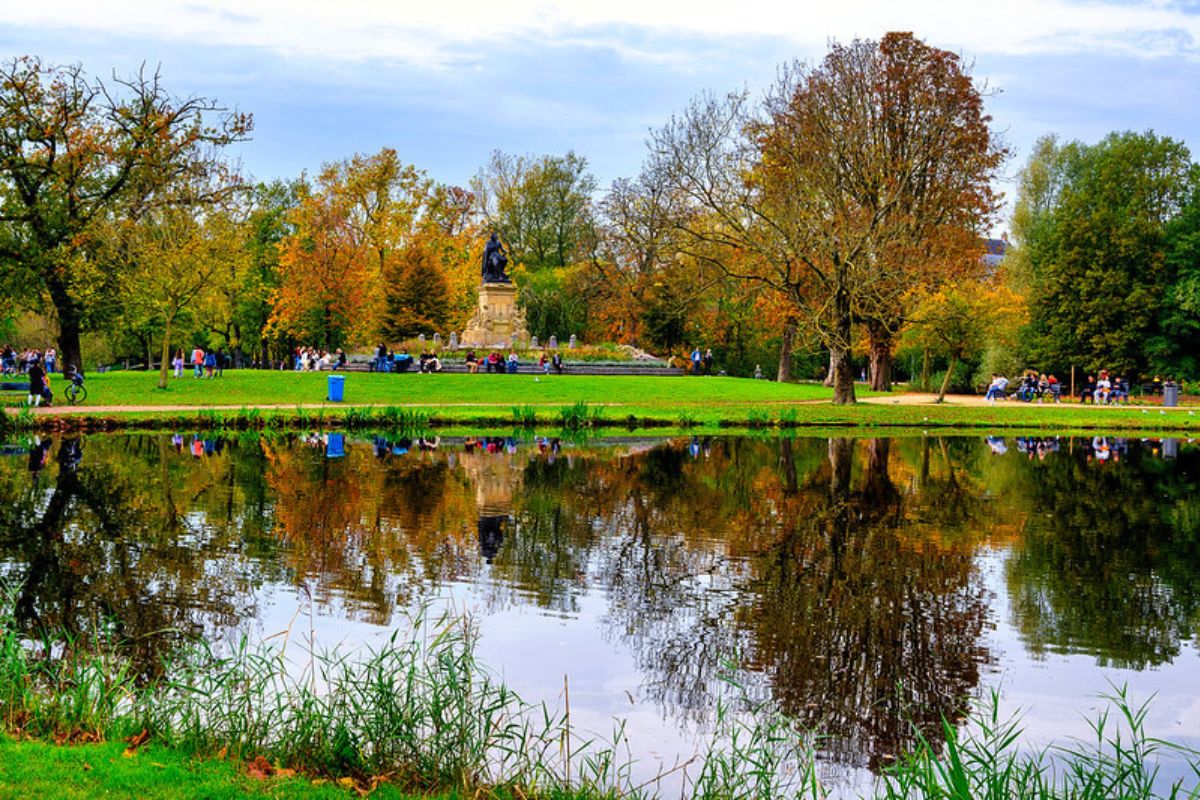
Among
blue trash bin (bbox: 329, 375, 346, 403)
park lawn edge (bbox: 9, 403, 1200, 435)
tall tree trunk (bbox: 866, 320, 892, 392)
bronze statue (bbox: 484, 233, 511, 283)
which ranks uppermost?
bronze statue (bbox: 484, 233, 511, 283)

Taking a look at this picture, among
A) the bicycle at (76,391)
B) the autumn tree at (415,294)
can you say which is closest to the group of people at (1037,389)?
the autumn tree at (415,294)

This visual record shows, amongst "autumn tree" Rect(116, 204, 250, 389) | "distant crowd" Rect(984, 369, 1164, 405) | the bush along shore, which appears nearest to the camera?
the bush along shore

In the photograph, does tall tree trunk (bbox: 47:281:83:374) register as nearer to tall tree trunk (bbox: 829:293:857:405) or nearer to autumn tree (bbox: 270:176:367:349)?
autumn tree (bbox: 270:176:367:349)

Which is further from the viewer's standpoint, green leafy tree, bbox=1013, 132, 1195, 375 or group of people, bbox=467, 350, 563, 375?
green leafy tree, bbox=1013, 132, 1195, 375

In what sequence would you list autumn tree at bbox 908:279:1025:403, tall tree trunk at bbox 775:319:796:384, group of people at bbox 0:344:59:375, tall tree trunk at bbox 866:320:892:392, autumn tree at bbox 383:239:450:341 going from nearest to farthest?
1. autumn tree at bbox 908:279:1025:403
2. tall tree trunk at bbox 866:320:892:392
3. group of people at bbox 0:344:59:375
4. tall tree trunk at bbox 775:319:796:384
5. autumn tree at bbox 383:239:450:341

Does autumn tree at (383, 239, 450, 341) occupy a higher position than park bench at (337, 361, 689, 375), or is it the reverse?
autumn tree at (383, 239, 450, 341)

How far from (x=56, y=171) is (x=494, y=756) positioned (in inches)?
1357

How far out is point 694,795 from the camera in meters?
6.02

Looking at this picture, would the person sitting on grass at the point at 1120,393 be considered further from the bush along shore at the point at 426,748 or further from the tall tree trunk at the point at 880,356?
the bush along shore at the point at 426,748

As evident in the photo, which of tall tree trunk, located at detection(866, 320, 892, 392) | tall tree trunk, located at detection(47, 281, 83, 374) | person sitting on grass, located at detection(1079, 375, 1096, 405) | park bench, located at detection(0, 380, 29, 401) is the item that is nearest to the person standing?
park bench, located at detection(0, 380, 29, 401)

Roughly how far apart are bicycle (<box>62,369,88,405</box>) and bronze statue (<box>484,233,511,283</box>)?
24.0 metres

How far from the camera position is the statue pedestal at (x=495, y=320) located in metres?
54.6

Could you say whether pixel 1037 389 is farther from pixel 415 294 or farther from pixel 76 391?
pixel 76 391

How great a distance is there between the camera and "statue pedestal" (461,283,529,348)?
54625 mm
